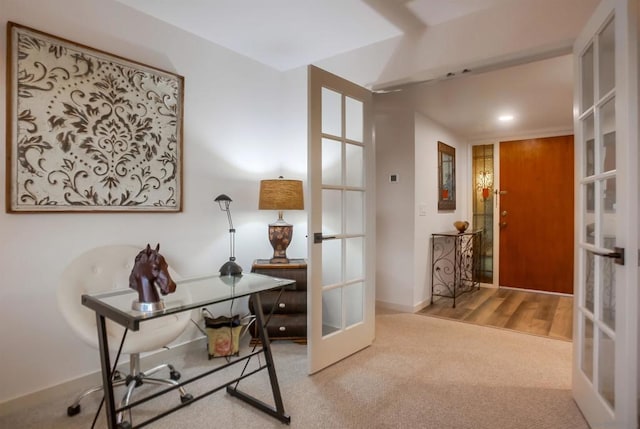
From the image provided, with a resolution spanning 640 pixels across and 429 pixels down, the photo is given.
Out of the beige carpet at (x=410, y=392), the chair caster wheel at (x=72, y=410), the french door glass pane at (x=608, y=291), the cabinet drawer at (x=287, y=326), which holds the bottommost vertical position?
the beige carpet at (x=410, y=392)

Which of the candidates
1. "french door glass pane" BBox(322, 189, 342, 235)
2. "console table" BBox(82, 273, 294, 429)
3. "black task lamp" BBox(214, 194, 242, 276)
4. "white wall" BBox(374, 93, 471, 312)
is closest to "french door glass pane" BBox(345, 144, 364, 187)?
"french door glass pane" BBox(322, 189, 342, 235)

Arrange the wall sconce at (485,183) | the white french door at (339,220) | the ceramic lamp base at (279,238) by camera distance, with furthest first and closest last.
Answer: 1. the wall sconce at (485,183)
2. the ceramic lamp base at (279,238)
3. the white french door at (339,220)

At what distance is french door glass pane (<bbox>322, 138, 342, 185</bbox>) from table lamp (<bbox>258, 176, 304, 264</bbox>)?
1.36 feet

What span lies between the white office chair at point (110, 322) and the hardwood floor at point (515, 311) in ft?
8.96

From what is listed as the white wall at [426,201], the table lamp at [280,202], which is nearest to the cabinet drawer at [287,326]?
the table lamp at [280,202]

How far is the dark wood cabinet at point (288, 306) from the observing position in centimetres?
284

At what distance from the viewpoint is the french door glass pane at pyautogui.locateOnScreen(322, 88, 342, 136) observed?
253 centimetres

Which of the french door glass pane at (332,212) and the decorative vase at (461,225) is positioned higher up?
the french door glass pane at (332,212)

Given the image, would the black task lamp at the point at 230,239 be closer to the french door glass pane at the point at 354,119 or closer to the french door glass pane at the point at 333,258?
the french door glass pane at the point at 333,258

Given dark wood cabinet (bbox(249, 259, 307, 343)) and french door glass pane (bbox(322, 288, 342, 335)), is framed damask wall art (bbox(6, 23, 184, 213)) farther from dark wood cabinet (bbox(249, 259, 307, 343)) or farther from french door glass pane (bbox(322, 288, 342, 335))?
french door glass pane (bbox(322, 288, 342, 335))

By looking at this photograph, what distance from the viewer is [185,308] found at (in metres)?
1.49

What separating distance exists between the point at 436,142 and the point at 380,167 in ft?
A: 2.89

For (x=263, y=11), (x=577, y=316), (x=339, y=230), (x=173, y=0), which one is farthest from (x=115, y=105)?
(x=577, y=316)

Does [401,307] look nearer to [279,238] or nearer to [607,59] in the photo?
[279,238]
